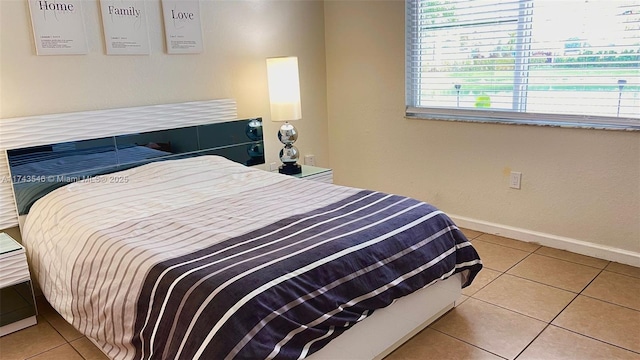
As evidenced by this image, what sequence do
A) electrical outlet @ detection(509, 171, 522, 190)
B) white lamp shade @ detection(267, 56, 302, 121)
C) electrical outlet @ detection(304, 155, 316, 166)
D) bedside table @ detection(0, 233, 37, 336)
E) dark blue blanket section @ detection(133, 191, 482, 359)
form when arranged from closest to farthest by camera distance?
1. dark blue blanket section @ detection(133, 191, 482, 359)
2. bedside table @ detection(0, 233, 37, 336)
3. electrical outlet @ detection(509, 171, 522, 190)
4. white lamp shade @ detection(267, 56, 302, 121)
5. electrical outlet @ detection(304, 155, 316, 166)

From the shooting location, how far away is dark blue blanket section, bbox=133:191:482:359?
58.6 inches

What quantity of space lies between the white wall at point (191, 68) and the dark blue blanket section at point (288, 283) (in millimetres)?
1577

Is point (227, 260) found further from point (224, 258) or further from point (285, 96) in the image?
point (285, 96)

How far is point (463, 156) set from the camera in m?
3.51

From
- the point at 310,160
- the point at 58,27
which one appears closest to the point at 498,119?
the point at 310,160

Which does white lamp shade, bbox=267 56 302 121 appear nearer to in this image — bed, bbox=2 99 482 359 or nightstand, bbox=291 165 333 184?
nightstand, bbox=291 165 333 184

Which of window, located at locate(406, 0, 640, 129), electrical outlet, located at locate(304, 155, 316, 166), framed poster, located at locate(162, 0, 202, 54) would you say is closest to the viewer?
window, located at locate(406, 0, 640, 129)

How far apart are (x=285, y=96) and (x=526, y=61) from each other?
1.69 metres

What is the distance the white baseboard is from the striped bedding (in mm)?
1116

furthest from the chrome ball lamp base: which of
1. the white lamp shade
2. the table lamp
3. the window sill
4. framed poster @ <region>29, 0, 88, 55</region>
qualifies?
framed poster @ <region>29, 0, 88, 55</region>

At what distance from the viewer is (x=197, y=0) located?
3.25 meters

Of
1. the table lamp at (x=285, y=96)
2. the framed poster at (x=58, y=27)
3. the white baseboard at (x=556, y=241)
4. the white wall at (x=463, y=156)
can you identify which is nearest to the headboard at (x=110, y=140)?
the table lamp at (x=285, y=96)

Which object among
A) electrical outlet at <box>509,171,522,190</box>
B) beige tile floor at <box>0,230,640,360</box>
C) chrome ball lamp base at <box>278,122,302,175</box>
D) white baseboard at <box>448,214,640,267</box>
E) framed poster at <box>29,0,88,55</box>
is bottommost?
beige tile floor at <box>0,230,640,360</box>

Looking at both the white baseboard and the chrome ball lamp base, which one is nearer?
the white baseboard
